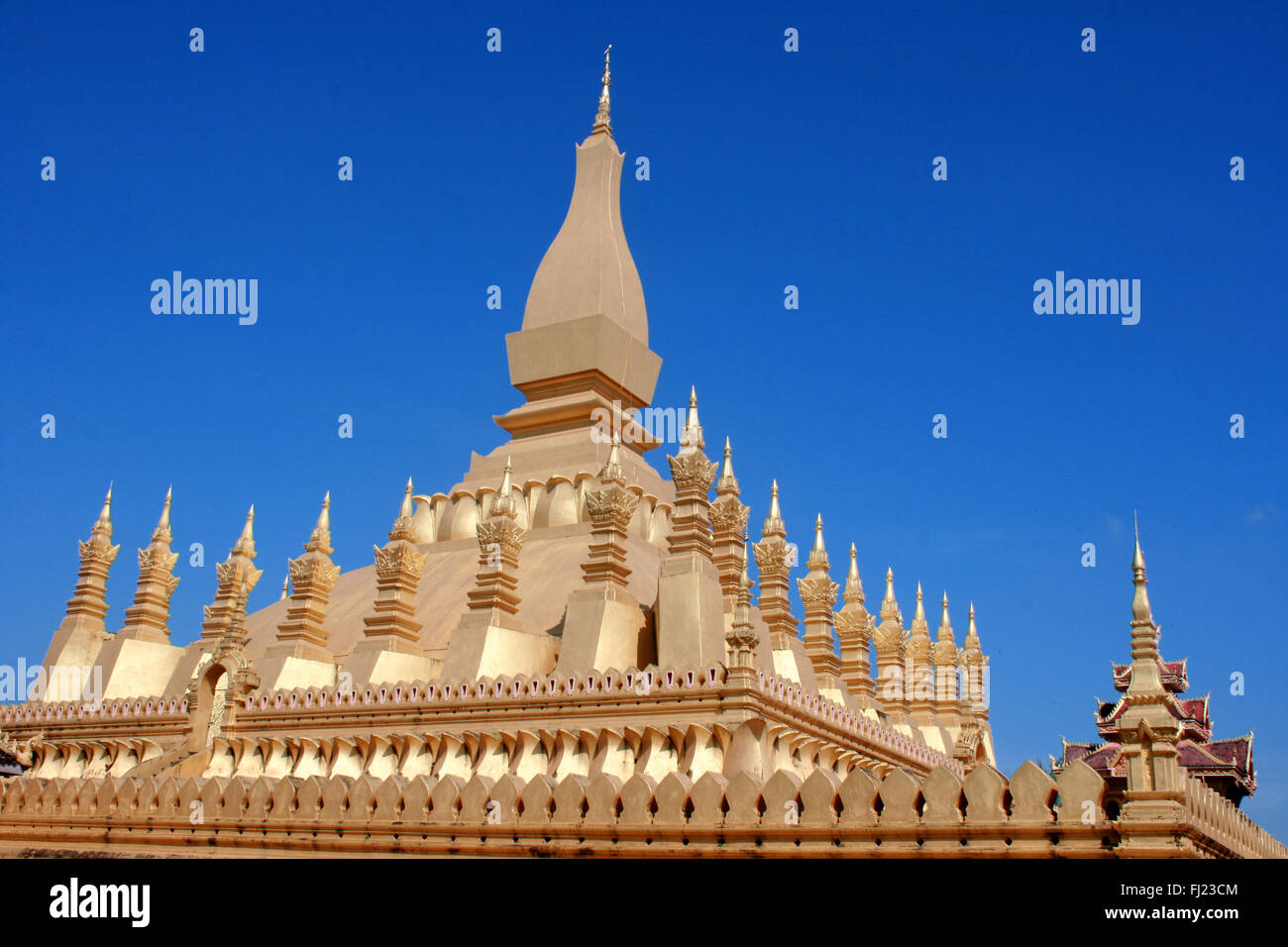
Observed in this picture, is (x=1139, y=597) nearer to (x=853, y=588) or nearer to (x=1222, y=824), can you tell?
(x=1222, y=824)

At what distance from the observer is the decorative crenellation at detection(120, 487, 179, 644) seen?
102ft

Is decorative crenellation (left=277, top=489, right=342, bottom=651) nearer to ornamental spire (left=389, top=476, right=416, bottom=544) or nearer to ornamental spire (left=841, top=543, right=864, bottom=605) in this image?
ornamental spire (left=389, top=476, right=416, bottom=544)

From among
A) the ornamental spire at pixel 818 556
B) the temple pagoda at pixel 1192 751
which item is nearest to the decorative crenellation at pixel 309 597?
the ornamental spire at pixel 818 556

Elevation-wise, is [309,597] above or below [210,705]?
above

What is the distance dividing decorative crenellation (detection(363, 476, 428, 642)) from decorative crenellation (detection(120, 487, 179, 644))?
8.51 metres

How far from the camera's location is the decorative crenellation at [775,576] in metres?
26.0

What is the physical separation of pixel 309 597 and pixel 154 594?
732 cm

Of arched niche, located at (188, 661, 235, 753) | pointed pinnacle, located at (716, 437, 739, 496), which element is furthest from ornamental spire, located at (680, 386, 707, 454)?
arched niche, located at (188, 661, 235, 753)

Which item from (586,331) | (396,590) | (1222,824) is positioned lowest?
(1222,824)

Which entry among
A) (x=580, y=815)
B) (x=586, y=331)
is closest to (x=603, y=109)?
(x=586, y=331)

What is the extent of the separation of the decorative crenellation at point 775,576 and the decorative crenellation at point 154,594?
1631cm

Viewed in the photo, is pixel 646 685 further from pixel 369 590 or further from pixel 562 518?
pixel 369 590

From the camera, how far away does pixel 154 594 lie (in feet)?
104
